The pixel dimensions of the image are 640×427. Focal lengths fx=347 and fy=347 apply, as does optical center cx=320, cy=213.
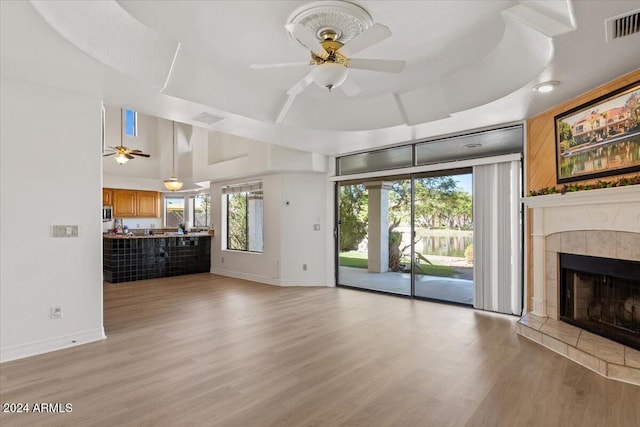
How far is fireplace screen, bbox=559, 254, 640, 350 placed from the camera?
10.8 ft

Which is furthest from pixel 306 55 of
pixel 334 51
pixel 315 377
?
pixel 315 377

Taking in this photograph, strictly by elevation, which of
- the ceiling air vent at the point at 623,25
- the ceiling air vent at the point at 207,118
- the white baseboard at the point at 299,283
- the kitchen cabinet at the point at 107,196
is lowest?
the white baseboard at the point at 299,283

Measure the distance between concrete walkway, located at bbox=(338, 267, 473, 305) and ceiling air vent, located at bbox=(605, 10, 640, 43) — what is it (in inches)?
150

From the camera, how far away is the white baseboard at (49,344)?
3.21 m

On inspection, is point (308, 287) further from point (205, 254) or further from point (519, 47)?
point (519, 47)

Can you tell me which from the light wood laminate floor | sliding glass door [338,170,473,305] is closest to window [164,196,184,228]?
sliding glass door [338,170,473,305]

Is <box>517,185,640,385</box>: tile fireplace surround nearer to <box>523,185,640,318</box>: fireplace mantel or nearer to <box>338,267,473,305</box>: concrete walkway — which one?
<box>523,185,640,318</box>: fireplace mantel

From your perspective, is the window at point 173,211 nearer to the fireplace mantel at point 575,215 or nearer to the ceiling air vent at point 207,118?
the ceiling air vent at point 207,118

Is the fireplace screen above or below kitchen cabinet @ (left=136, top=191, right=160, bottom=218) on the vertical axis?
below

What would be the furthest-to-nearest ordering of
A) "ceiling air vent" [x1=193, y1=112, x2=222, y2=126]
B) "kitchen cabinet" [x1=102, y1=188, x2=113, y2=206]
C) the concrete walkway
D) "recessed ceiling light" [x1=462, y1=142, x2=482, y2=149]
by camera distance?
"kitchen cabinet" [x1=102, y1=188, x2=113, y2=206] → the concrete walkway → "recessed ceiling light" [x1=462, y1=142, x2=482, y2=149] → "ceiling air vent" [x1=193, y1=112, x2=222, y2=126]

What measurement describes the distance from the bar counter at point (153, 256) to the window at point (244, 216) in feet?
2.81

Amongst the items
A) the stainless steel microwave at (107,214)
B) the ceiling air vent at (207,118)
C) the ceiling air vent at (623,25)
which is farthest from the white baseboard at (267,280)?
the ceiling air vent at (623,25)

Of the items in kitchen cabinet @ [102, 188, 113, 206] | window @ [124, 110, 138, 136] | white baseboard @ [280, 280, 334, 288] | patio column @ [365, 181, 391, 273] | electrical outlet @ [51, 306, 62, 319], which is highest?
window @ [124, 110, 138, 136]

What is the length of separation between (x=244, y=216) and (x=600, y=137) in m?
6.60
